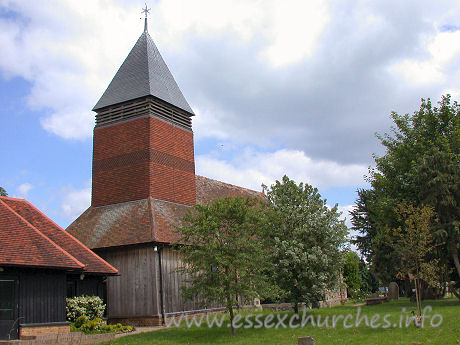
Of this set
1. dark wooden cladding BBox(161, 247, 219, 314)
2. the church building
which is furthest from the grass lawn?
the church building

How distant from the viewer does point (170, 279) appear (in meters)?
23.5

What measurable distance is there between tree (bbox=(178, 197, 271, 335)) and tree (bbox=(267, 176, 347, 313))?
1845 millimetres

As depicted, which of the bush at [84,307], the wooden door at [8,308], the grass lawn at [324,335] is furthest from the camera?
the bush at [84,307]

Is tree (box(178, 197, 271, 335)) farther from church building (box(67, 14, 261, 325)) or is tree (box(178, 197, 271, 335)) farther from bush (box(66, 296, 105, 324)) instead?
bush (box(66, 296, 105, 324))

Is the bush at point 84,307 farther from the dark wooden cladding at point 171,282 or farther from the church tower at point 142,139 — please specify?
the church tower at point 142,139

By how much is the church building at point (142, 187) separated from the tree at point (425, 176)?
11.3 m

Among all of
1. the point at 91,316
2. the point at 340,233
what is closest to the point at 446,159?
the point at 340,233

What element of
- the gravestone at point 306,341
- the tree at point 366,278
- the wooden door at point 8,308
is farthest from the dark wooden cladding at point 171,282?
the tree at point 366,278

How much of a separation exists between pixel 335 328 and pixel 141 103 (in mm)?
16931

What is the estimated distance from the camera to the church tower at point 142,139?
26578 mm

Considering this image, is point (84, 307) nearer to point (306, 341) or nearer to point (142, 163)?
point (142, 163)

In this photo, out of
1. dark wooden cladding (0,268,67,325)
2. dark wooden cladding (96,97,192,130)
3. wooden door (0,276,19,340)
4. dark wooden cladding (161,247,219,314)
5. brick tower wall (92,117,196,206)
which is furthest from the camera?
dark wooden cladding (96,97,192,130)

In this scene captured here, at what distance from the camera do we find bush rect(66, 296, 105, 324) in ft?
65.5

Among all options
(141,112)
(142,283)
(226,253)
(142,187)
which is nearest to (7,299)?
(142,283)
